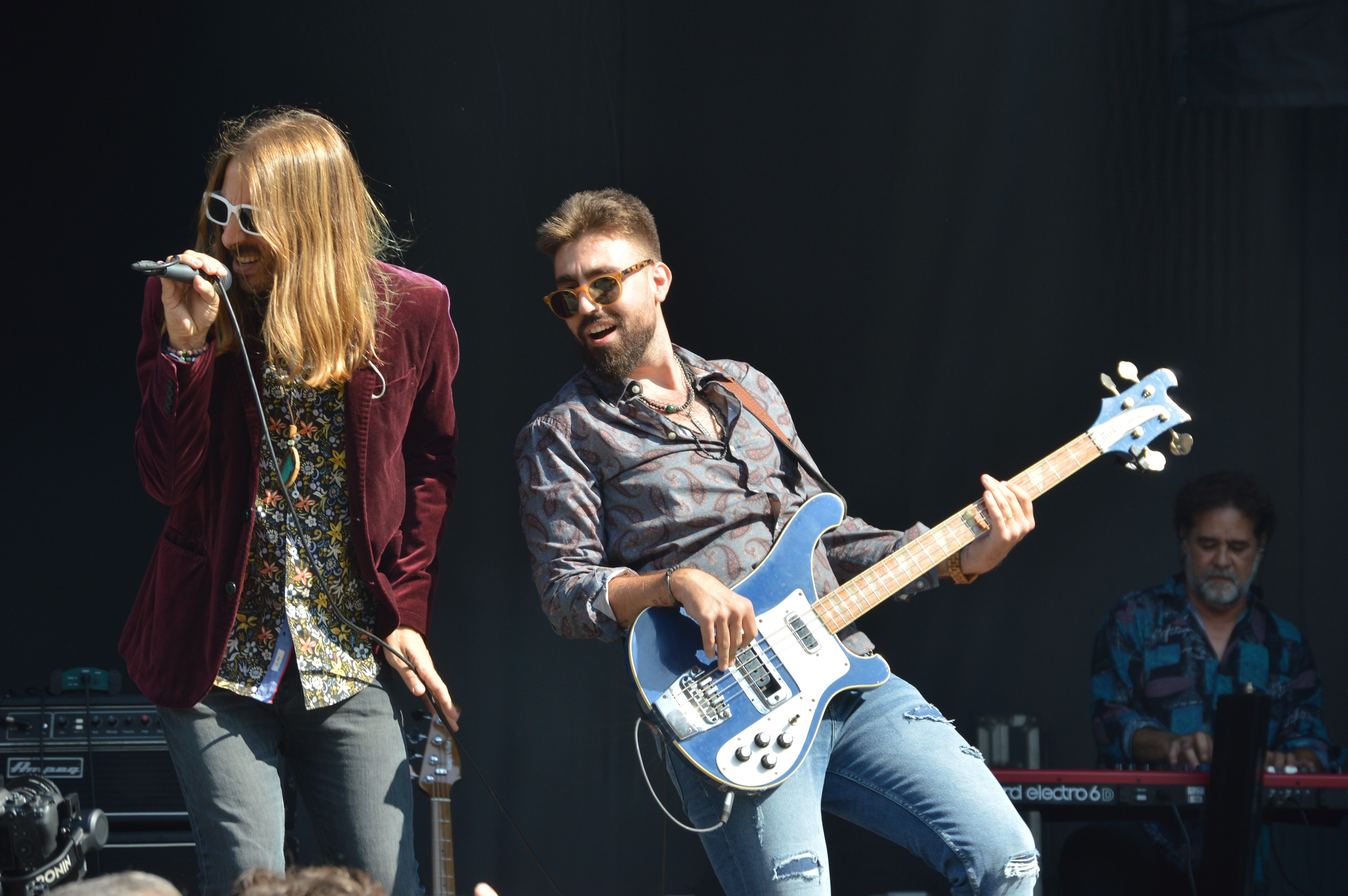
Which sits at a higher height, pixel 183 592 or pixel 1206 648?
pixel 183 592

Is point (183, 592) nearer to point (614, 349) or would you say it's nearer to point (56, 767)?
point (614, 349)

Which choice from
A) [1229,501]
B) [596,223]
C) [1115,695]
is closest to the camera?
[596,223]

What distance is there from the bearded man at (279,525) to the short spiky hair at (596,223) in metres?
0.52

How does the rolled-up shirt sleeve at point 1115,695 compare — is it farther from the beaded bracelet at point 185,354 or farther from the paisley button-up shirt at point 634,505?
the beaded bracelet at point 185,354

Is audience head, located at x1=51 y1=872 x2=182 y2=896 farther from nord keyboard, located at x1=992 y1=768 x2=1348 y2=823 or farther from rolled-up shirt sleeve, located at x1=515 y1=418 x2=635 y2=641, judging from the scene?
nord keyboard, located at x1=992 y1=768 x2=1348 y2=823

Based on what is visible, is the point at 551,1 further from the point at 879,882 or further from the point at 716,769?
the point at 879,882

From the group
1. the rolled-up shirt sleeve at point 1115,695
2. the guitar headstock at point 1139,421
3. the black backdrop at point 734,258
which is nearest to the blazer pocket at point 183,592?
the black backdrop at point 734,258

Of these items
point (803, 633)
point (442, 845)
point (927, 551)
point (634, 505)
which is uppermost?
point (634, 505)

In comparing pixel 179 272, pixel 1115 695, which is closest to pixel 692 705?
pixel 179 272

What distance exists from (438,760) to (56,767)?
115 centimetres

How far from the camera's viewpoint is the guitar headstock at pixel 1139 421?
8.99ft

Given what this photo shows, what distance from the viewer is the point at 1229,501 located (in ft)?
13.0

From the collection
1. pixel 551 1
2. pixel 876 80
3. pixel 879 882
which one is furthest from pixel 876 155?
pixel 879 882

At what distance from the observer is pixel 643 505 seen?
8.27 feet
